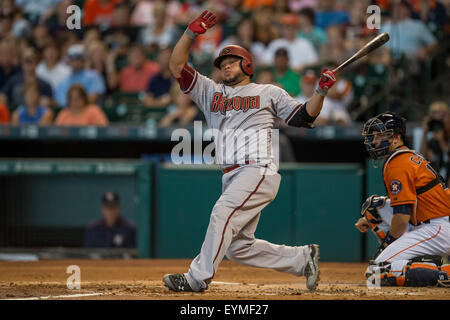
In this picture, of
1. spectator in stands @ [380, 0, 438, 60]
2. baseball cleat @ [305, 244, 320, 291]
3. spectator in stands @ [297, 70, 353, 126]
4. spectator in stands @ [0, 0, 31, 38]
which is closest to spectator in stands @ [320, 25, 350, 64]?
spectator in stands @ [380, 0, 438, 60]

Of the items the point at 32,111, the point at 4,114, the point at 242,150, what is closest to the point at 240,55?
the point at 242,150

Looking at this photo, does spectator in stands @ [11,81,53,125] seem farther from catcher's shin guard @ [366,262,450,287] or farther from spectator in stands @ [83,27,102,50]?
catcher's shin guard @ [366,262,450,287]

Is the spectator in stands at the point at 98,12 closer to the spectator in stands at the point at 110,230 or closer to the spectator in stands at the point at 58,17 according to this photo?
the spectator in stands at the point at 58,17

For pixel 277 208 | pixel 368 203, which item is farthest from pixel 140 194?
pixel 368 203

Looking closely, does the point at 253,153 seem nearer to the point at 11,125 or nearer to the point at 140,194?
the point at 140,194

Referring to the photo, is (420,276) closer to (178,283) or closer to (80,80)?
(178,283)
